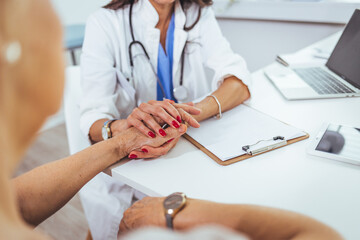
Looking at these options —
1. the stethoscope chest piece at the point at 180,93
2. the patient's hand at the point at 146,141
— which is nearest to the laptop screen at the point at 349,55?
the stethoscope chest piece at the point at 180,93

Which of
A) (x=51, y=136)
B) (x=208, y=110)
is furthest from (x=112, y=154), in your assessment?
(x=51, y=136)

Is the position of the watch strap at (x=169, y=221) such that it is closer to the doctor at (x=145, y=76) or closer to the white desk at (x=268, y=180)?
the white desk at (x=268, y=180)

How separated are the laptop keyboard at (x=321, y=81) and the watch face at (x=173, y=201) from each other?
2.65ft

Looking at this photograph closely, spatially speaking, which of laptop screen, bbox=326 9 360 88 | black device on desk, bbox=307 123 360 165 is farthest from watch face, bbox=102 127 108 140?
laptop screen, bbox=326 9 360 88

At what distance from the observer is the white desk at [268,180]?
58cm

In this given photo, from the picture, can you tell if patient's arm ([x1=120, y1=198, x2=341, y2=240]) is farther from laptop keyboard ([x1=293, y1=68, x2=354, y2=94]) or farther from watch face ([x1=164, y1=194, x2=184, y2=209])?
laptop keyboard ([x1=293, y1=68, x2=354, y2=94])

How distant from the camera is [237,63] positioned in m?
1.18

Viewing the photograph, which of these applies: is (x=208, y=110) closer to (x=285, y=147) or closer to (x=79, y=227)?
(x=285, y=147)

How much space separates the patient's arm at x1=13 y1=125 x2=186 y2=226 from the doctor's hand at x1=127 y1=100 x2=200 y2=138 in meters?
0.02

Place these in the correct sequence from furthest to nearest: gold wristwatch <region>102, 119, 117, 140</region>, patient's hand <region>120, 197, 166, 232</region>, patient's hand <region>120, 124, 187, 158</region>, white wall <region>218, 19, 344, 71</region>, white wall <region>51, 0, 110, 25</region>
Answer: white wall <region>51, 0, 110, 25</region>, white wall <region>218, 19, 344, 71</region>, gold wristwatch <region>102, 119, 117, 140</region>, patient's hand <region>120, 124, 187, 158</region>, patient's hand <region>120, 197, 166, 232</region>

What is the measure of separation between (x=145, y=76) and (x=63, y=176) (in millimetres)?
624

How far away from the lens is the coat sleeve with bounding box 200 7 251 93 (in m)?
1.15

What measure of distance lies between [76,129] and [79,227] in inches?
30.1

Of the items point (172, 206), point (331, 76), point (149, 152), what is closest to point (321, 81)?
point (331, 76)
